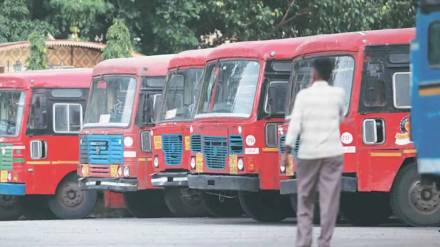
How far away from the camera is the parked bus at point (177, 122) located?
22.2 meters

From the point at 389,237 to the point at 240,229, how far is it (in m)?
3.00

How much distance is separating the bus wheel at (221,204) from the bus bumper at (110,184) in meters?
1.56

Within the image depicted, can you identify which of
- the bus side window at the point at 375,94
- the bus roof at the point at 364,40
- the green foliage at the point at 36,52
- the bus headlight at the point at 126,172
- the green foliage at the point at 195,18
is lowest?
the bus headlight at the point at 126,172

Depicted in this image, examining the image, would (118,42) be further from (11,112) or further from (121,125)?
(121,125)

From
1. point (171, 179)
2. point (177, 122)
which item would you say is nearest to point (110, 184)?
point (171, 179)

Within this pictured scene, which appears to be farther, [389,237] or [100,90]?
[100,90]

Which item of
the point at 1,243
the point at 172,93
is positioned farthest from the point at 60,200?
the point at 1,243

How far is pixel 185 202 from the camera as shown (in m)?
23.5

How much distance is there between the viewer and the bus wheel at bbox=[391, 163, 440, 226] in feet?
58.5

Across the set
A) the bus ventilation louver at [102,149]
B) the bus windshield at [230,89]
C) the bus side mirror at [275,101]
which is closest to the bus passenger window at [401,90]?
the bus side mirror at [275,101]

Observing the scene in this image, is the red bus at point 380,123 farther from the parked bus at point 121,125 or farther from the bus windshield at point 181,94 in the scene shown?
the parked bus at point 121,125

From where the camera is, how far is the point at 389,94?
712 inches

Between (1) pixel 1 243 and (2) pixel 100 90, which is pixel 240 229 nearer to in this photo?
(1) pixel 1 243

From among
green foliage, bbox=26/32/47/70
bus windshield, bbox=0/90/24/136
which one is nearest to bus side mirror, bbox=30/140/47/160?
bus windshield, bbox=0/90/24/136
